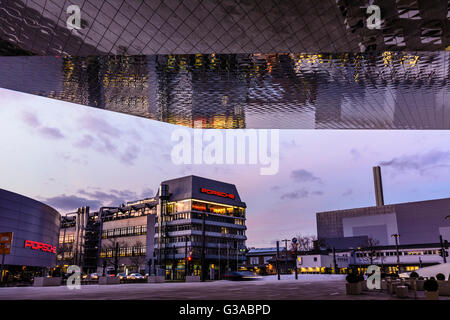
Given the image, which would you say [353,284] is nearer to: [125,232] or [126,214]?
[125,232]

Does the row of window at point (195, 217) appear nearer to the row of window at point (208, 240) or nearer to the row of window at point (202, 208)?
the row of window at point (202, 208)

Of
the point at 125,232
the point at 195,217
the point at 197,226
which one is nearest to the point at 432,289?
the point at 197,226

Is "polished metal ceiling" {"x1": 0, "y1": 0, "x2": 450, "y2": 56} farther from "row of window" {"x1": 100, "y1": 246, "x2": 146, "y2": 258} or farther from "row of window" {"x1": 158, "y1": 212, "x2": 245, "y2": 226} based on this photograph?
"row of window" {"x1": 100, "y1": 246, "x2": 146, "y2": 258}

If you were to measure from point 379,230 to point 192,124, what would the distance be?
354 feet

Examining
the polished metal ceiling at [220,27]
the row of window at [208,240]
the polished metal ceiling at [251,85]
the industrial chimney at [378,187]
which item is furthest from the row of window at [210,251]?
the polished metal ceiling at [220,27]

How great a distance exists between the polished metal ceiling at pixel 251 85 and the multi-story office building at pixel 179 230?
49.7m

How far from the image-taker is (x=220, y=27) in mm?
25562

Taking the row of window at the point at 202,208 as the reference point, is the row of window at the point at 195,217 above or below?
below

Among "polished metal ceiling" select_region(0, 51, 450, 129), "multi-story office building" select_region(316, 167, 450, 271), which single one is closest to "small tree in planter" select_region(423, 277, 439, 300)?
"polished metal ceiling" select_region(0, 51, 450, 129)

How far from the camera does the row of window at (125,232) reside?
112162 mm

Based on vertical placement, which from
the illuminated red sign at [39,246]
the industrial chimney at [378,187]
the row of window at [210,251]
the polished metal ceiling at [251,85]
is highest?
the industrial chimney at [378,187]

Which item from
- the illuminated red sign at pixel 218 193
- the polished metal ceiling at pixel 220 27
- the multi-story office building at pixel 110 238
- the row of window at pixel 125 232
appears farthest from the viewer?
the row of window at pixel 125 232

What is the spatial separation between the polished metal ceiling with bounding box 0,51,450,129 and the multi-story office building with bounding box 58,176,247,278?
49717 millimetres
